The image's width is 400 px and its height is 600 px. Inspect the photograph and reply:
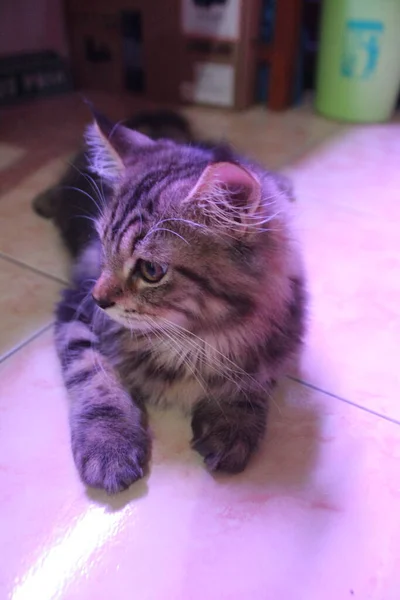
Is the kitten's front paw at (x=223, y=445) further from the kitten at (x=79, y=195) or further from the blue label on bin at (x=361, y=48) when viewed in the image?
the blue label on bin at (x=361, y=48)

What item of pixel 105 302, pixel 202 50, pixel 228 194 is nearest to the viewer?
pixel 228 194

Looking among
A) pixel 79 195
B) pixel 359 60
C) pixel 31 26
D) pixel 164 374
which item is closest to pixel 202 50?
pixel 359 60

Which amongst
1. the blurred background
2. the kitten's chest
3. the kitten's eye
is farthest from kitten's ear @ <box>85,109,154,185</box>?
the blurred background

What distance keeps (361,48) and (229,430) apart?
1.81 meters

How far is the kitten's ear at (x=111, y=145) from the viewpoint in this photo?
3.32ft

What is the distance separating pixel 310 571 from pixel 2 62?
2230 mm

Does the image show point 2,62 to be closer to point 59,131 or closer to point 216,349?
point 59,131

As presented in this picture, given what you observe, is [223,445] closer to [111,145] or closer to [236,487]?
[236,487]

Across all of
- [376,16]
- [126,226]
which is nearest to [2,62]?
[376,16]

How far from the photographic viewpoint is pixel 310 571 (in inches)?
33.4

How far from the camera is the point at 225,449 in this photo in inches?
38.3

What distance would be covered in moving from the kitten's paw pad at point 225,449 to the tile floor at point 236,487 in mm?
26

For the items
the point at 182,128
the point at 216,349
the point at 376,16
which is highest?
the point at 376,16

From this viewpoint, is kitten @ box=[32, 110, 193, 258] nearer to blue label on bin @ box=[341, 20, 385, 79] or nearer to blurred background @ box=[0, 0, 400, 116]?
blurred background @ box=[0, 0, 400, 116]
